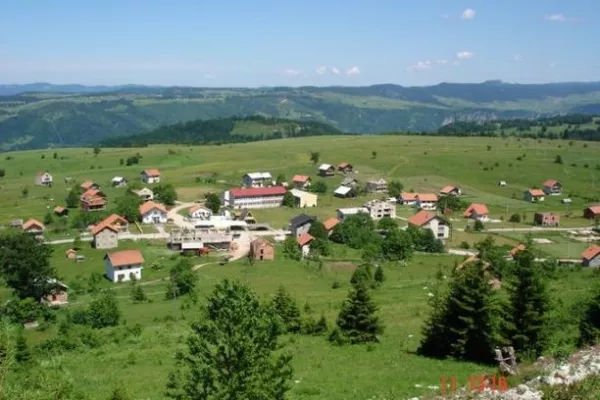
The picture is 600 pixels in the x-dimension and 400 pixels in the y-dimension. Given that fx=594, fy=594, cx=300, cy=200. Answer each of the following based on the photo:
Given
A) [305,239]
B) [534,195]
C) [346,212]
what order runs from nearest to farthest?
[305,239] → [346,212] → [534,195]

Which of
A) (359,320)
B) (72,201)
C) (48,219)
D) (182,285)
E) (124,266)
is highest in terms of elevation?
(359,320)

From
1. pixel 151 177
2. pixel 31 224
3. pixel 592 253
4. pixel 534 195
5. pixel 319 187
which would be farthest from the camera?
pixel 151 177

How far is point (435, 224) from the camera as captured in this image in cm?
8412

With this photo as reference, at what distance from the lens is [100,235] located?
76.7 m

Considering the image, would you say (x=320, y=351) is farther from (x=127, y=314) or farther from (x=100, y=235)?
(x=100, y=235)

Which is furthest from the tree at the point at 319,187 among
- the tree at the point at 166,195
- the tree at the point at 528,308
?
the tree at the point at 528,308

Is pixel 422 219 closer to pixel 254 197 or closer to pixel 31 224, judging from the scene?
pixel 254 197

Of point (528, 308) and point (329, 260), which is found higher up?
point (528, 308)

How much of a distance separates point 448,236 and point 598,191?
176 feet

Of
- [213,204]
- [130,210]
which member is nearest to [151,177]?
[213,204]

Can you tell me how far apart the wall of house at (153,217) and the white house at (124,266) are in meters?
27.5

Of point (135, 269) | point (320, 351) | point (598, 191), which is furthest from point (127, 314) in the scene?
point (598, 191)

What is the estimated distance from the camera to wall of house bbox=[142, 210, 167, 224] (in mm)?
92438

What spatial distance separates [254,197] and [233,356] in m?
91.5
